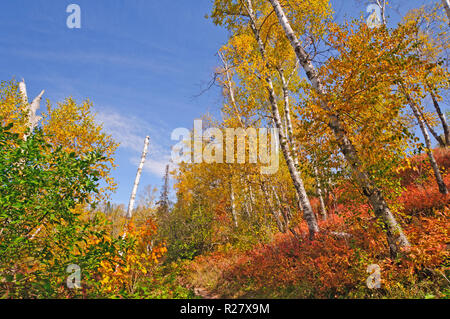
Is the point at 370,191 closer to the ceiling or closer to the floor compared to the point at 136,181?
closer to the floor

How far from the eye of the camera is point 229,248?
11930 mm

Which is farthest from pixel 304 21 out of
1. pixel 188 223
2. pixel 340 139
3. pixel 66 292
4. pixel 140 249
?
pixel 188 223

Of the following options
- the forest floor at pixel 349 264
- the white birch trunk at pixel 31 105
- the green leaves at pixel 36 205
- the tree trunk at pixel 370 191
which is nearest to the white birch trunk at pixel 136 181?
the forest floor at pixel 349 264

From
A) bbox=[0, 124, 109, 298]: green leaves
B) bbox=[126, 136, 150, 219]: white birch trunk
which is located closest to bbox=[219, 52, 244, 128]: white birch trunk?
bbox=[126, 136, 150, 219]: white birch trunk

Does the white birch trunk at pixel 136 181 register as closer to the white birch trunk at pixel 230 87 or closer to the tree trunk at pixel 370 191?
the white birch trunk at pixel 230 87

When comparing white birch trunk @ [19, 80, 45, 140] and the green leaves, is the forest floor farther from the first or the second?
white birch trunk @ [19, 80, 45, 140]

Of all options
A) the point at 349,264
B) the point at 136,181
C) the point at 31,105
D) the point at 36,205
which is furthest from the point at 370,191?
the point at 31,105

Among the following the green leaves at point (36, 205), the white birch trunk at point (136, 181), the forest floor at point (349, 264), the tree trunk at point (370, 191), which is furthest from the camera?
the white birch trunk at point (136, 181)

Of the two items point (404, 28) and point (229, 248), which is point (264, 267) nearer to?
point (229, 248)

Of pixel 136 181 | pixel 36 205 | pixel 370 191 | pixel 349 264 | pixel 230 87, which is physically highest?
pixel 230 87

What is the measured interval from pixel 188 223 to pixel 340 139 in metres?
11.4

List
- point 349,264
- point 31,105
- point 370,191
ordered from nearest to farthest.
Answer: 1. point 370,191
2. point 349,264
3. point 31,105

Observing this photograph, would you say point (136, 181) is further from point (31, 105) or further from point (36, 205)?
point (36, 205)

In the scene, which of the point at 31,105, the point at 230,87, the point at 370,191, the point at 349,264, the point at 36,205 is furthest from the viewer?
the point at 230,87
